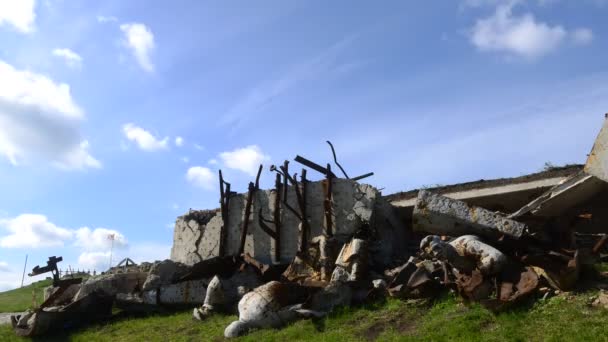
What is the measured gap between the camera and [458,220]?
7.52 metres

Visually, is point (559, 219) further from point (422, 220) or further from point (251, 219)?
point (251, 219)

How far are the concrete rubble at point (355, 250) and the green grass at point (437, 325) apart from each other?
195 mm

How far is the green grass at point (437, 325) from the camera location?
514cm

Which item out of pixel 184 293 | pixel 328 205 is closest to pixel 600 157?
pixel 328 205

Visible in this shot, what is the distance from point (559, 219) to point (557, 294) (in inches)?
80.6

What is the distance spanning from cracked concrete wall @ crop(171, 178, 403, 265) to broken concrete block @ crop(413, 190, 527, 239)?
4.53 feet

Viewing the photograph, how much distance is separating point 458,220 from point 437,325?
6.95 ft

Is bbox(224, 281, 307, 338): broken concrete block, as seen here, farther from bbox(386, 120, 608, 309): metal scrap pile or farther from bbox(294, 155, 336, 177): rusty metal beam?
bbox(294, 155, 336, 177): rusty metal beam

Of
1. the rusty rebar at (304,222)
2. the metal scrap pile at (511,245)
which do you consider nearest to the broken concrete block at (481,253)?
the metal scrap pile at (511,245)

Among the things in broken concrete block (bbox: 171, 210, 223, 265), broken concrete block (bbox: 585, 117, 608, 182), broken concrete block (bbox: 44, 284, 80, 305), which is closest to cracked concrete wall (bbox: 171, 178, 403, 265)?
broken concrete block (bbox: 171, 210, 223, 265)

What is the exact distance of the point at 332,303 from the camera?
286 inches

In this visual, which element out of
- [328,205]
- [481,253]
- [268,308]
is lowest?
[268,308]

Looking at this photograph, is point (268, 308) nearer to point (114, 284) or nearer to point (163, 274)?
point (163, 274)

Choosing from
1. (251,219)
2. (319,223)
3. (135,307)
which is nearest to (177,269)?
(135,307)
